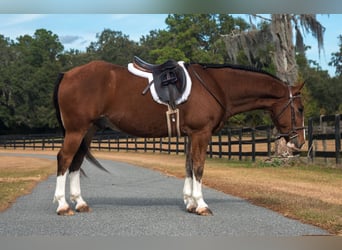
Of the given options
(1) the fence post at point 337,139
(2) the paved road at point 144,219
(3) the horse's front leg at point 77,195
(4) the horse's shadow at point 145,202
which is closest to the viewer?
(2) the paved road at point 144,219

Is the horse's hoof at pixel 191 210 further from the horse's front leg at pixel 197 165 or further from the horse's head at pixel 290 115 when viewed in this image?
the horse's head at pixel 290 115

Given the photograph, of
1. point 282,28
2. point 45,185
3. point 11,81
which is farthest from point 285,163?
point 11,81

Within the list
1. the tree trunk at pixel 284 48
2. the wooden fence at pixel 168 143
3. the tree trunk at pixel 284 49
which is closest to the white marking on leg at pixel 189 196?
the wooden fence at pixel 168 143

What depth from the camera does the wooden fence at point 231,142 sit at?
14281mm

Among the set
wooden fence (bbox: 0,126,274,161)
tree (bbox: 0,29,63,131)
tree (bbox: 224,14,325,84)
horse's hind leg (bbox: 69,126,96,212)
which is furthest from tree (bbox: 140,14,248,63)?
horse's hind leg (bbox: 69,126,96,212)

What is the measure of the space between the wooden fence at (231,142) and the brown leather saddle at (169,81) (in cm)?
237

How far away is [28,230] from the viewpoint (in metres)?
5.24

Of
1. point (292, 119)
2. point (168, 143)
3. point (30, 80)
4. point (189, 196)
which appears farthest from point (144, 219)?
point (30, 80)

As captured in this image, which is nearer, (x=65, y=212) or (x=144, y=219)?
(x=144, y=219)

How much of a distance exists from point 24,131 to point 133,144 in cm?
1055

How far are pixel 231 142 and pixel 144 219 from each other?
1416 centimetres

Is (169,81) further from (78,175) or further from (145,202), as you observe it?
(145,202)

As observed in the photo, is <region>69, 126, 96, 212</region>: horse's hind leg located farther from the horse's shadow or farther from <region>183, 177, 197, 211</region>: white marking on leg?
<region>183, 177, 197, 211</region>: white marking on leg

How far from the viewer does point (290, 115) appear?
708 centimetres
